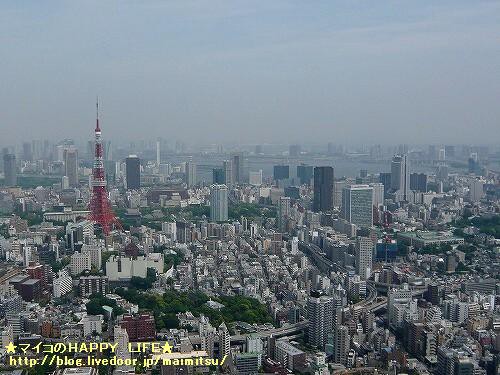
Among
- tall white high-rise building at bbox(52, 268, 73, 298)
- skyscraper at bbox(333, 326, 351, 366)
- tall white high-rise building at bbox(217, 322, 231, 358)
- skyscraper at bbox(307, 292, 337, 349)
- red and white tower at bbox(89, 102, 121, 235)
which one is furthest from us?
red and white tower at bbox(89, 102, 121, 235)

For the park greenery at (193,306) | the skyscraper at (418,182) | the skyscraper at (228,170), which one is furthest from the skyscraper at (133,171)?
the park greenery at (193,306)

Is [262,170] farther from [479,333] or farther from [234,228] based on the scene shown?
[479,333]

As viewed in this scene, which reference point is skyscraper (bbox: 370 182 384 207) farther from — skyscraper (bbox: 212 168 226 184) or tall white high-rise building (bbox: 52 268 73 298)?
tall white high-rise building (bbox: 52 268 73 298)

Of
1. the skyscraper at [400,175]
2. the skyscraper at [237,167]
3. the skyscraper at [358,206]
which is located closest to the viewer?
the skyscraper at [358,206]

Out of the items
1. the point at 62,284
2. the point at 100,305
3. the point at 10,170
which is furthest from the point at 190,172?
the point at 100,305

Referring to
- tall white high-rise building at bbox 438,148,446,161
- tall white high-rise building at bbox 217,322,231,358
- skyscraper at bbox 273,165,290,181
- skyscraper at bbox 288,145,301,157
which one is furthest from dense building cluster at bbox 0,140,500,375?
skyscraper at bbox 288,145,301,157

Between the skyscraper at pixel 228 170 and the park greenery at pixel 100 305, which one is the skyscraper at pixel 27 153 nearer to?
the skyscraper at pixel 228 170
